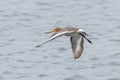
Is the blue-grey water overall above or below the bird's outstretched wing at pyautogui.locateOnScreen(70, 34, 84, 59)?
below

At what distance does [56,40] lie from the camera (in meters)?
16.8

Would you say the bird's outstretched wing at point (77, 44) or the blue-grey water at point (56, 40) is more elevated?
the bird's outstretched wing at point (77, 44)

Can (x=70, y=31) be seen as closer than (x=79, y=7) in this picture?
Yes

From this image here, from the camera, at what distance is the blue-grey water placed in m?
14.5

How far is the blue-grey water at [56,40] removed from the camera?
14.5 meters

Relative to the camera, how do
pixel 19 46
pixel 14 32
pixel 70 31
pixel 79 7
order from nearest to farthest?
pixel 70 31, pixel 19 46, pixel 14 32, pixel 79 7

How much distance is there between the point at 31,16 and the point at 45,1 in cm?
216

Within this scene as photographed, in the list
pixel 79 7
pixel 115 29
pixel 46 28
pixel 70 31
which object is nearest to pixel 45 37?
pixel 46 28

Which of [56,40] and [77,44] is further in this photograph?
[56,40]

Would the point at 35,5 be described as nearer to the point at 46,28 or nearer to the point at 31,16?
the point at 31,16

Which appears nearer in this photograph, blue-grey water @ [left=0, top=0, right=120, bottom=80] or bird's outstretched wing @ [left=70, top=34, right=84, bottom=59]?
bird's outstretched wing @ [left=70, top=34, right=84, bottom=59]

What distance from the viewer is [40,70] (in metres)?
14.5

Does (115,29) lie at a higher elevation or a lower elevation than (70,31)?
lower

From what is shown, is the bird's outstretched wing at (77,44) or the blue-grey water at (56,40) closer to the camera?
the bird's outstretched wing at (77,44)
